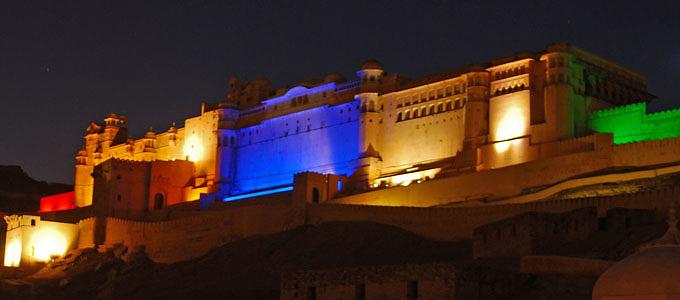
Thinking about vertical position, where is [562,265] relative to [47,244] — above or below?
below

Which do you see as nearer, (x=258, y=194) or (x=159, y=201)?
(x=258, y=194)

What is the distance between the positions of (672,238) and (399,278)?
10.6 meters

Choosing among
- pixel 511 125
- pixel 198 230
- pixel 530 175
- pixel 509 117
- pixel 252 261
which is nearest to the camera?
pixel 252 261

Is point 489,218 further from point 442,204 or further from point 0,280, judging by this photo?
point 0,280

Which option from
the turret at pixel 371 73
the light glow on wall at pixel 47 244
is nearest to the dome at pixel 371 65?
the turret at pixel 371 73

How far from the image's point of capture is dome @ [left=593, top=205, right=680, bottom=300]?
663 inches

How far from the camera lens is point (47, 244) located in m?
62.1

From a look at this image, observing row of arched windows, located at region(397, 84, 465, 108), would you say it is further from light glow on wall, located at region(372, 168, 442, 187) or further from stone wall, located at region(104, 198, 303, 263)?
stone wall, located at region(104, 198, 303, 263)

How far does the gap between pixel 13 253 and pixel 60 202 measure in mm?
22974

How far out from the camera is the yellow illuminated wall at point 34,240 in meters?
61.1

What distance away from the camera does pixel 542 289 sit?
90.6ft

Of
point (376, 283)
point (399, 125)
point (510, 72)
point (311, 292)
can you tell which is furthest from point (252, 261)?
point (376, 283)

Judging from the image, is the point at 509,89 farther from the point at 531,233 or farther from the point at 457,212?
the point at 531,233

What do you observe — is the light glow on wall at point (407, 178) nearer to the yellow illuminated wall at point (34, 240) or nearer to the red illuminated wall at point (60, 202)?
the yellow illuminated wall at point (34, 240)
